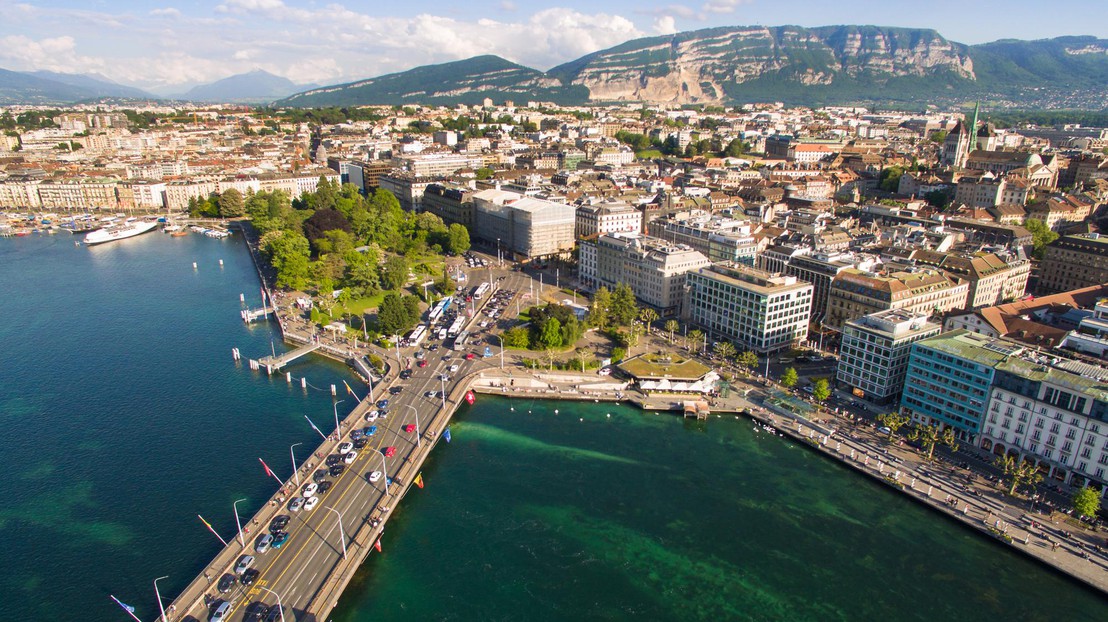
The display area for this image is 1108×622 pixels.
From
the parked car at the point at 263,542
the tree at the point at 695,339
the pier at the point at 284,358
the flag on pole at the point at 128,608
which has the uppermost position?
the tree at the point at 695,339

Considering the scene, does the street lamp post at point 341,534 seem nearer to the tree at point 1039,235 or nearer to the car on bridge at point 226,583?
the car on bridge at point 226,583

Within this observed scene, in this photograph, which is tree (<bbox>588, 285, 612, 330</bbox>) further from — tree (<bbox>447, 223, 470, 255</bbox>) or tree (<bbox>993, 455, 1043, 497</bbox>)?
tree (<bbox>993, 455, 1043, 497</bbox>)

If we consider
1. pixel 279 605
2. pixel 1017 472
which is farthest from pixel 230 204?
pixel 1017 472

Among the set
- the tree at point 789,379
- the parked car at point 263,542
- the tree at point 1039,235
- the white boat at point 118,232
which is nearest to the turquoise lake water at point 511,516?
the parked car at point 263,542

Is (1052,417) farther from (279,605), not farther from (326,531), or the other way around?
(279,605)

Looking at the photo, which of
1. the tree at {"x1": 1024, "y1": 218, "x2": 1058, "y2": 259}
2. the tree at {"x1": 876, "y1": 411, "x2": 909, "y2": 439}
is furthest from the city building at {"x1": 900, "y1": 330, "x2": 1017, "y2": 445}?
the tree at {"x1": 1024, "y1": 218, "x2": 1058, "y2": 259}
